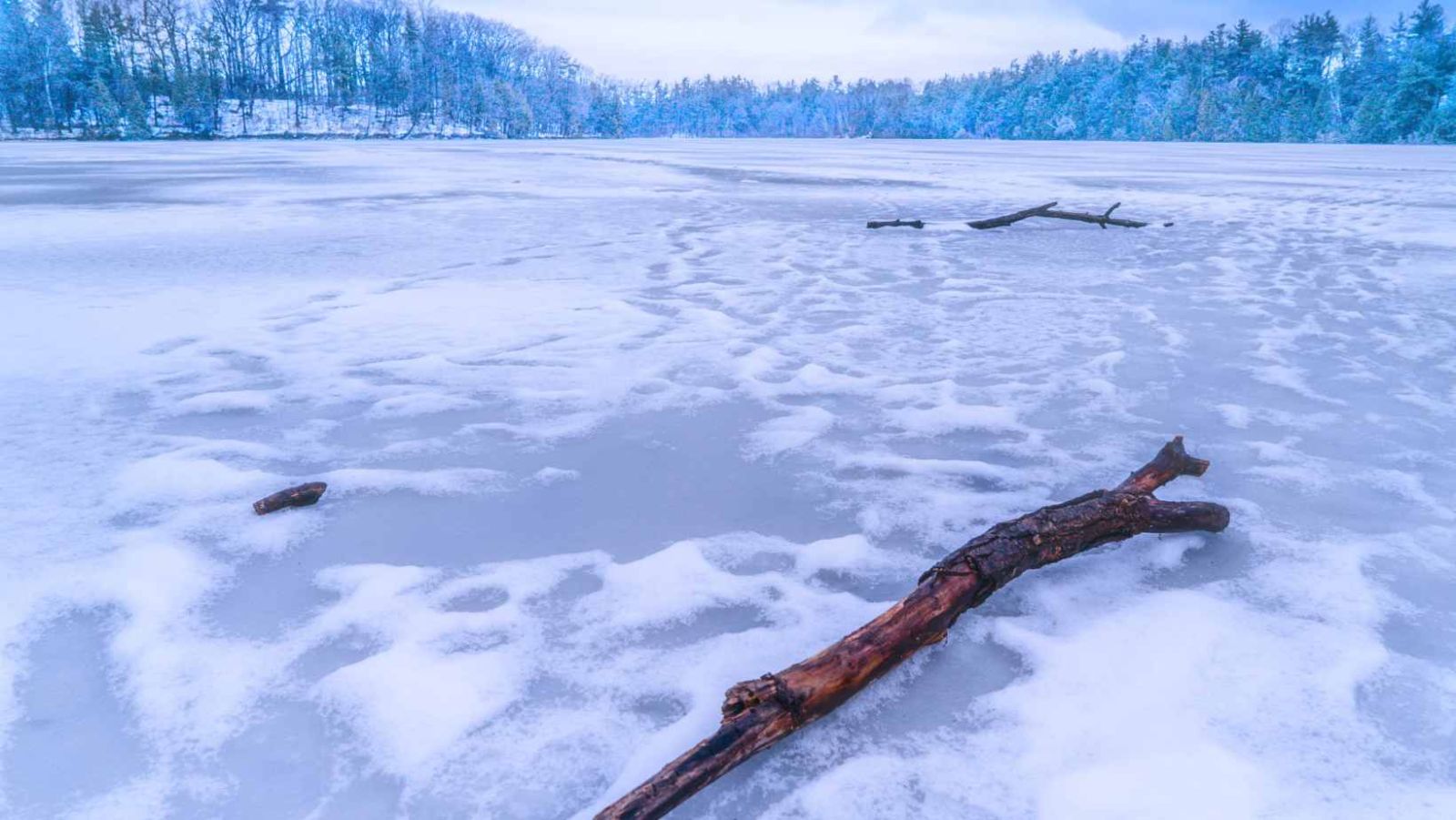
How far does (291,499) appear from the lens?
2430 millimetres

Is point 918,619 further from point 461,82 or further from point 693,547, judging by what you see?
point 461,82

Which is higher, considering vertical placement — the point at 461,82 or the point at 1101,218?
the point at 461,82

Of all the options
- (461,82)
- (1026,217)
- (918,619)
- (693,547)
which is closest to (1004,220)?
(1026,217)

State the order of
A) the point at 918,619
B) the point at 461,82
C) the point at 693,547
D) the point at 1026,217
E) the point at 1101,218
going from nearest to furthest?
the point at 918,619, the point at 693,547, the point at 1101,218, the point at 1026,217, the point at 461,82

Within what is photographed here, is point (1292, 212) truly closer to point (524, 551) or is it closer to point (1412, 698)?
point (1412, 698)

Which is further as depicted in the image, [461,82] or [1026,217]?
[461,82]

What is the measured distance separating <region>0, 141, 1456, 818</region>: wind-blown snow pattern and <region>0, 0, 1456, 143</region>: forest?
74.9m

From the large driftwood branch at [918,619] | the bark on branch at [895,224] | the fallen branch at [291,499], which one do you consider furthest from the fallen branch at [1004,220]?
the fallen branch at [291,499]

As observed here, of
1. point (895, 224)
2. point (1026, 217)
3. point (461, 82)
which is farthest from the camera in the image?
point (461, 82)

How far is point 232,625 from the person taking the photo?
1865 millimetres

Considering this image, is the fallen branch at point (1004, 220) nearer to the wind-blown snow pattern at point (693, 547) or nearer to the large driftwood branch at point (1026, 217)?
the large driftwood branch at point (1026, 217)

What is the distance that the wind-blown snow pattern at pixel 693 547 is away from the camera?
1.45 meters

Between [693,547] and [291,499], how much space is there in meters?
1.27

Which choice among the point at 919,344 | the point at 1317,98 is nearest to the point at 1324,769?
the point at 919,344
